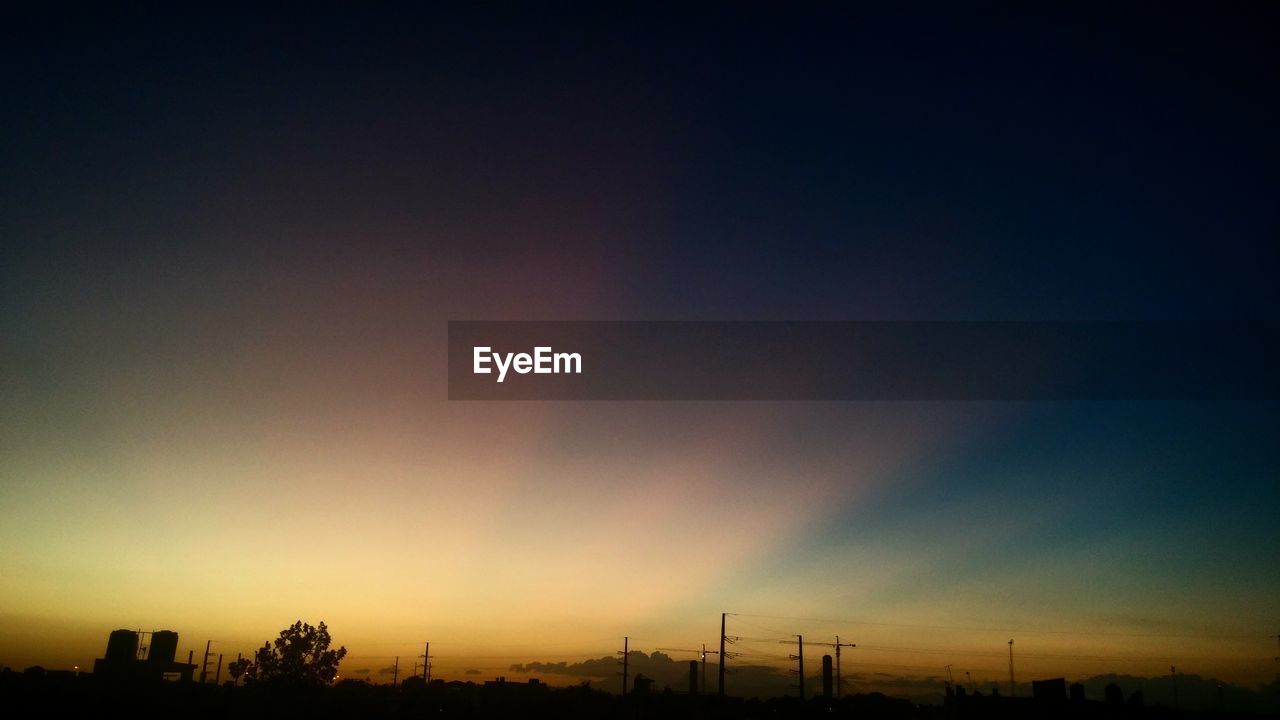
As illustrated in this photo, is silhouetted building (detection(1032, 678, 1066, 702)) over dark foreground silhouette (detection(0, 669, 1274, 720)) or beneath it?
over

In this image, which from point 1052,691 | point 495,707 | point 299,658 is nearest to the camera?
point 1052,691

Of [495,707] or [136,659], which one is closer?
[495,707]

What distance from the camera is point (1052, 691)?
4884cm

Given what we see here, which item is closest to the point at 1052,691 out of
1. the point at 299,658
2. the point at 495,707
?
the point at 495,707

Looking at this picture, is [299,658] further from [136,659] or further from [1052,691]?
[1052,691]

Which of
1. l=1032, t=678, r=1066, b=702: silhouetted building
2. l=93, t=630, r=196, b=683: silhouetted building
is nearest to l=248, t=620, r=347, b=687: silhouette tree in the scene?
l=93, t=630, r=196, b=683: silhouetted building

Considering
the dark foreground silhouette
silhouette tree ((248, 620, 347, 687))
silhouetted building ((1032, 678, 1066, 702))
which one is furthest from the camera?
silhouette tree ((248, 620, 347, 687))

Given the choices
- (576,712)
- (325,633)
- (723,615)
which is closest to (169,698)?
(576,712)

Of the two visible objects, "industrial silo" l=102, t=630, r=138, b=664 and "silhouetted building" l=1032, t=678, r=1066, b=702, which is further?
"industrial silo" l=102, t=630, r=138, b=664

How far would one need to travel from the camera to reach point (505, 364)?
28.8 meters

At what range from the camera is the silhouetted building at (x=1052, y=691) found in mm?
48406

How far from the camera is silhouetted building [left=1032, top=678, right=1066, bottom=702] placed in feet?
159

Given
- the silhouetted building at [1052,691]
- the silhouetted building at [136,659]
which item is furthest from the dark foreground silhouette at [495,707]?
the silhouetted building at [136,659]

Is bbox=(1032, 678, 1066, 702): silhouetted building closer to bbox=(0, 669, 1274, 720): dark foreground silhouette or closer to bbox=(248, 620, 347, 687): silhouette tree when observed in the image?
bbox=(0, 669, 1274, 720): dark foreground silhouette
